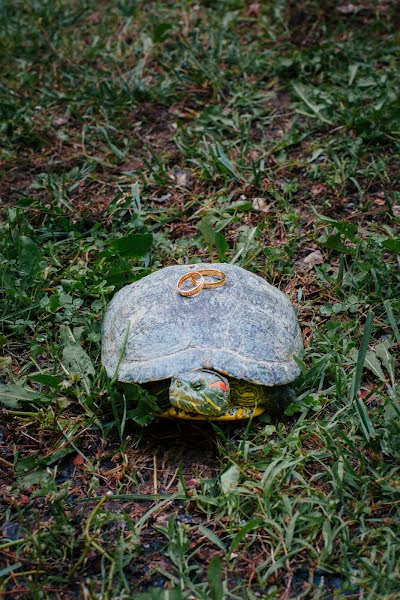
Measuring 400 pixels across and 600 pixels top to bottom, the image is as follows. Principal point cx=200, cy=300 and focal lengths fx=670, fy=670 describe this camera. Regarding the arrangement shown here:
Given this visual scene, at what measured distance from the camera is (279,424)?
9.71 feet

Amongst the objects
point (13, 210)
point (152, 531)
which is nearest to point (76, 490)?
point (152, 531)

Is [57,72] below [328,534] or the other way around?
the other way around

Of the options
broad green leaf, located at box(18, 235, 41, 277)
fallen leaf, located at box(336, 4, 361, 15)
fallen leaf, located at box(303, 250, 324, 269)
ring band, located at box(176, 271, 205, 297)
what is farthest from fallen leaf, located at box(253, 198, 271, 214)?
fallen leaf, located at box(336, 4, 361, 15)

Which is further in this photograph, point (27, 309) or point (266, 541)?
point (27, 309)

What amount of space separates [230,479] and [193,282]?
2.98 ft

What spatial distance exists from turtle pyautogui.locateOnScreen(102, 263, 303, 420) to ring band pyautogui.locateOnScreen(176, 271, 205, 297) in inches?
0.8

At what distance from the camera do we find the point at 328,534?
252 cm

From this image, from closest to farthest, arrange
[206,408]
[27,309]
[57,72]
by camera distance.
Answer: [206,408] → [27,309] → [57,72]

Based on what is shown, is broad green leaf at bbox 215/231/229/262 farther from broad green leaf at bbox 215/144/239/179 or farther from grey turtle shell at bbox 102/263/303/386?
broad green leaf at bbox 215/144/239/179

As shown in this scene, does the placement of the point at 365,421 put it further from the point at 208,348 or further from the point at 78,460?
the point at 78,460

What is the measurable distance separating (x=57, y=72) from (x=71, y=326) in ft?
8.90

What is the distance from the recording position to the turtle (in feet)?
9.17

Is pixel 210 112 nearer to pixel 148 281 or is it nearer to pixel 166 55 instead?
pixel 166 55

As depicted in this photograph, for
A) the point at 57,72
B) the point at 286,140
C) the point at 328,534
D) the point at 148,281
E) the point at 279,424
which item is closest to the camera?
the point at 328,534
